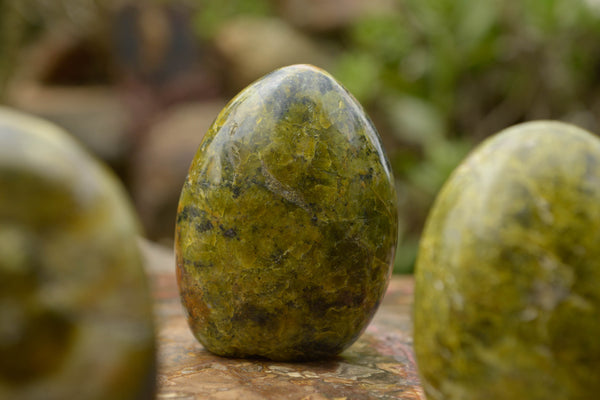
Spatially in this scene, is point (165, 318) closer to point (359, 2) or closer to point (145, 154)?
point (145, 154)

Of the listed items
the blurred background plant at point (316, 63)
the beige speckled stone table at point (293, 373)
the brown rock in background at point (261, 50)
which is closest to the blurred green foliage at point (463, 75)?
the blurred background plant at point (316, 63)

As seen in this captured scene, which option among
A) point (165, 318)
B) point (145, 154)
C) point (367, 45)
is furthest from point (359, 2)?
point (165, 318)

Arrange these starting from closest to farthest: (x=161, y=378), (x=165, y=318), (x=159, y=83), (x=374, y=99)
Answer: (x=161, y=378) < (x=165, y=318) < (x=374, y=99) < (x=159, y=83)

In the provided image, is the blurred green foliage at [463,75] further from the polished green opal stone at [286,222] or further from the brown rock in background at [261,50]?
the polished green opal stone at [286,222]

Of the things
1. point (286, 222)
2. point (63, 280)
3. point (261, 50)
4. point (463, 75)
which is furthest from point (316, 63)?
point (63, 280)

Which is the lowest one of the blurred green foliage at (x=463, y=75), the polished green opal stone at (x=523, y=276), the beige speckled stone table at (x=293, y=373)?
the beige speckled stone table at (x=293, y=373)
